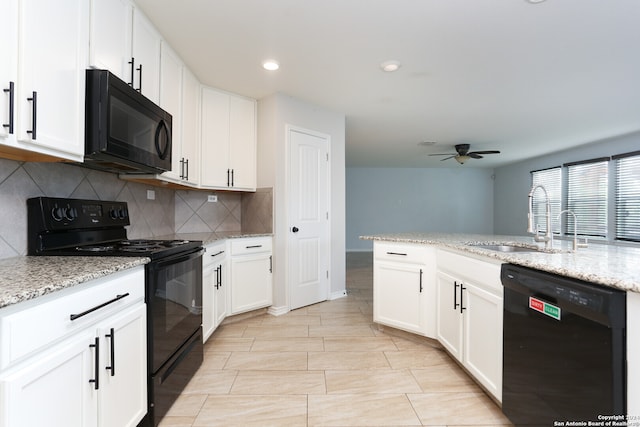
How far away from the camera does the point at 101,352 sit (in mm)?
1200

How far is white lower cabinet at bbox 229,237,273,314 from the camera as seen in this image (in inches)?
117

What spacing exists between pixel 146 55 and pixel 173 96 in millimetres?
435

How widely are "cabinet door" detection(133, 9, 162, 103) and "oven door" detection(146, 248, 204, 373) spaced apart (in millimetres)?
1144

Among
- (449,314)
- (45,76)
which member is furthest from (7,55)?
(449,314)

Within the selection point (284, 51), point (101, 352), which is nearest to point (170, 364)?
point (101, 352)

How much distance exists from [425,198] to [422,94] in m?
6.14

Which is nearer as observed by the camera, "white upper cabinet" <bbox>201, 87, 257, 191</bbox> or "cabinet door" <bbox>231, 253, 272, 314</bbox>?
"cabinet door" <bbox>231, 253, 272, 314</bbox>

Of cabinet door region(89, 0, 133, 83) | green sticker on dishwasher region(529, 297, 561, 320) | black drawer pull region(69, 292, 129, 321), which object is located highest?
cabinet door region(89, 0, 133, 83)

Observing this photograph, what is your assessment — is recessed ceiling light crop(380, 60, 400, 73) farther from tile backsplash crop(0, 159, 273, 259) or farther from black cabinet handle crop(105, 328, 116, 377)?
black cabinet handle crop(105, 328, 116, 377)

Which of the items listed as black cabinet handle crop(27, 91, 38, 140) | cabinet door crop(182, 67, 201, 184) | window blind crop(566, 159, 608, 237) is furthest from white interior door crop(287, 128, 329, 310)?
window blind crop(566, 159, 608, 237)

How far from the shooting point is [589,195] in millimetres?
5844

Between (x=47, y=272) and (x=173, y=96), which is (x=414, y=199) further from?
(x=47, y=272)

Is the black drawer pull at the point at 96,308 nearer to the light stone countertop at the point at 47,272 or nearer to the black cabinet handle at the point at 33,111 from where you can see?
the light stone countertop at the point at 47,272

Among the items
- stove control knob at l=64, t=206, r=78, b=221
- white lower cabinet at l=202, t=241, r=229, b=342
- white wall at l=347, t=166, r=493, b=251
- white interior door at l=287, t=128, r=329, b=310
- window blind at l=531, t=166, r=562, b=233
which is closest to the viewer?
stove control knob at l=64, t=206, r=78, b=221
